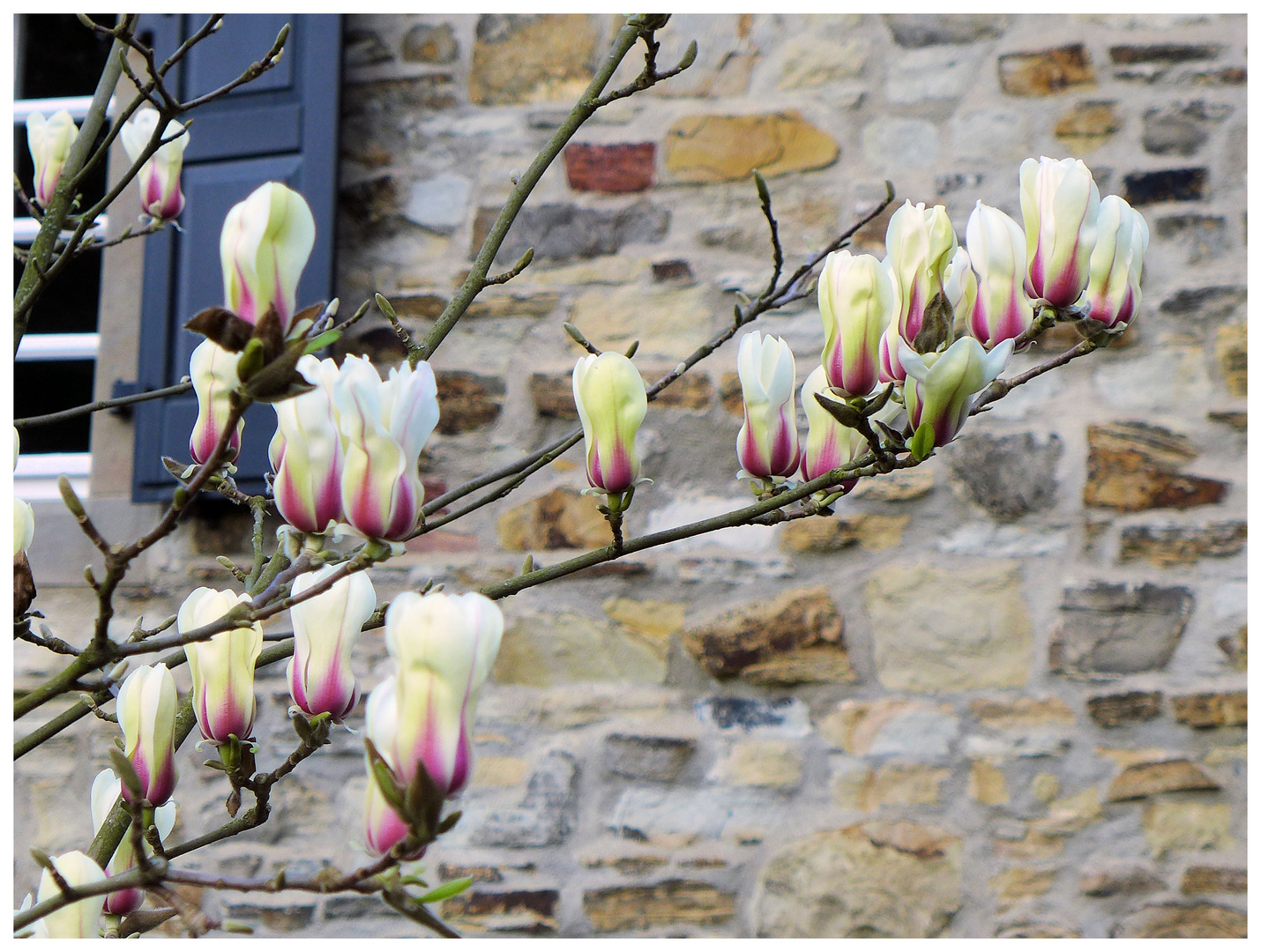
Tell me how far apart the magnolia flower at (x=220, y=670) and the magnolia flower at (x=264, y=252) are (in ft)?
0.71

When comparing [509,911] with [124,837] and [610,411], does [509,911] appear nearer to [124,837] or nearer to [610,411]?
[124,837]

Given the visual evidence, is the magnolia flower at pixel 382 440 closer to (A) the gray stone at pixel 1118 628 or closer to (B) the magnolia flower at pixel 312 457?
(B) the magnolia flower at pixel 312 457

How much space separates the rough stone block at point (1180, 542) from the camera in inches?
64.6

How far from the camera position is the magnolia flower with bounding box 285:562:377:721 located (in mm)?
521

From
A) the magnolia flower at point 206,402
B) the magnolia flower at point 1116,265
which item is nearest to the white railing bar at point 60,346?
the magnolia flower at point 206,402

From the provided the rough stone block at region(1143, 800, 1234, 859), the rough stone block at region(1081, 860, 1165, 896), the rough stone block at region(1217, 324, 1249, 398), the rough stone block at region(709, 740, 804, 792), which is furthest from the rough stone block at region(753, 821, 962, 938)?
the rough stone block at region(1217, 324, 1249, 398)

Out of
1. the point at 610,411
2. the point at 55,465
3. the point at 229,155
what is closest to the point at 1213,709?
the point at 610,411

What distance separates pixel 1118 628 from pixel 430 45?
178 cm

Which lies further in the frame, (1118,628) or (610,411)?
(1118,628)

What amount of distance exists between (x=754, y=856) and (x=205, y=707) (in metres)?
1.35

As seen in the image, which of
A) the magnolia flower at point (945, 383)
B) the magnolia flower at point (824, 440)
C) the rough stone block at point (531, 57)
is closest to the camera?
the magnolia flower at point (945, 383)

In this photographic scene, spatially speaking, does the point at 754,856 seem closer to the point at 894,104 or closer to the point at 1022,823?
the point at 1022,823

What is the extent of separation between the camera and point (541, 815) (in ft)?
5.58
